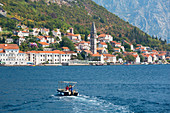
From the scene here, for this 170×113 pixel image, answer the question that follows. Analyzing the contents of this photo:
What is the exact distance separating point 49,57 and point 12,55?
21.3m

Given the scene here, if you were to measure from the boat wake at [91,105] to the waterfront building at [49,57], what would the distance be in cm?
13247

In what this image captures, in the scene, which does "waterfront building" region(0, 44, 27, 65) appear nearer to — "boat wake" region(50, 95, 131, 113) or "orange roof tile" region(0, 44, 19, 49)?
"orange roof tile" region(0, 44, 19, 49)

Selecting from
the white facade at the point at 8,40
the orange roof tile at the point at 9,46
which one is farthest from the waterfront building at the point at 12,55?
the white facade at the point at 8,40

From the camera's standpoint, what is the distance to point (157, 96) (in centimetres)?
5700

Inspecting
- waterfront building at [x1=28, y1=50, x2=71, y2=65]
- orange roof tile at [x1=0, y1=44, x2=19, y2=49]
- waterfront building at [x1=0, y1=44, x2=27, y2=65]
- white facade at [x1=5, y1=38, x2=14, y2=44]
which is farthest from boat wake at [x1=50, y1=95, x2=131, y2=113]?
white facade at [x1=5, y1=38, x2=14, y2=44]

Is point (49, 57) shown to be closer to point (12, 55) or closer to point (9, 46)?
point (12, 55)

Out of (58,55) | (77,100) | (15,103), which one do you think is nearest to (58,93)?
(77,100)

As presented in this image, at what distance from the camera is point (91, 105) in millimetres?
48562

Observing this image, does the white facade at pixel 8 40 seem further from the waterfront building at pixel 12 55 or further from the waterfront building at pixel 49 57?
the waterfront building at pixel 49 57

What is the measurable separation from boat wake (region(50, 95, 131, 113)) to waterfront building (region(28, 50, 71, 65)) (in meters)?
132

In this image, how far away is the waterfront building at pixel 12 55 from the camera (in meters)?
178

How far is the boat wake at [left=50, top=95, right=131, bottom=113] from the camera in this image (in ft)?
150

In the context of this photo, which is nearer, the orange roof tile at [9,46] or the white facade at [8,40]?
the orange roof tile at [9,46]

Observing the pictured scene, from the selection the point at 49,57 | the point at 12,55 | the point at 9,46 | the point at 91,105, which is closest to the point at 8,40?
the point at 9,46
